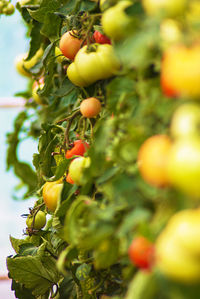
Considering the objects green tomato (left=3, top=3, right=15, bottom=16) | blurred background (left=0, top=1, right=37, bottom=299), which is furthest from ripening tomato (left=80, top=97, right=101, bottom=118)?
blurred background (left=0, top=1, right=37, bottom=299)

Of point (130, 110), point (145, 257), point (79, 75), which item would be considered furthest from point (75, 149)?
point (145, 257)

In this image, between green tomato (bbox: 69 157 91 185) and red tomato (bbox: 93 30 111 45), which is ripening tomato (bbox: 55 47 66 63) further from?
green tomato (bbox: 69 157 91 185)

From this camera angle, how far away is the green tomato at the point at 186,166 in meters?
0.39

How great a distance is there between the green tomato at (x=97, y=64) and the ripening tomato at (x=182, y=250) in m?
0.34

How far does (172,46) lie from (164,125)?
0.27 feet

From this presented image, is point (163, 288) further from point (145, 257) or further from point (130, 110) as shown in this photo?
point (130, 110)

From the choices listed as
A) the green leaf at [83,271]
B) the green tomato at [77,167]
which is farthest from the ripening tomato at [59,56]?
the green leaf at [83,271]

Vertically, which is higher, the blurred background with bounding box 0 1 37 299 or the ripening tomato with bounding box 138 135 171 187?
the blurred background with bounding box 0 1 37 299

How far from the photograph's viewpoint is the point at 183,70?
42 cm

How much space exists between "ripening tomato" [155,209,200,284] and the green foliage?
2 centimetres

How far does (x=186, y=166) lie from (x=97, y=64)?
13.2 inches

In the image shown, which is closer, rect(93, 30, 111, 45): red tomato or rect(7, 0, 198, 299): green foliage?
rect(7, 0, 198, 299): green foliage

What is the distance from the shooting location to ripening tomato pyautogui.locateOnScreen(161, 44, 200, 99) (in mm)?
419

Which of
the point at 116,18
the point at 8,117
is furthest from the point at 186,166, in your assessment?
the point at 8,117
